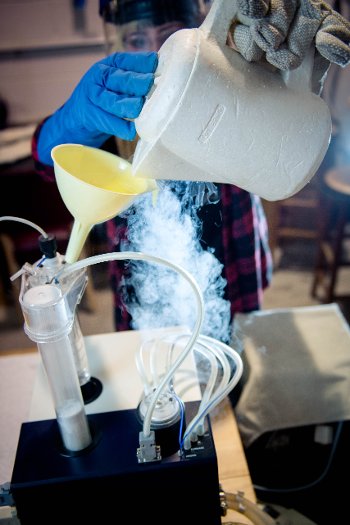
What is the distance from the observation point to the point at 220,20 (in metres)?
0.66

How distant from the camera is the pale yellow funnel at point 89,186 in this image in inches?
29.8

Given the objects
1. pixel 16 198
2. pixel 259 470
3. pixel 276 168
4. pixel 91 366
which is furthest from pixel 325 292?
pixel 276 168

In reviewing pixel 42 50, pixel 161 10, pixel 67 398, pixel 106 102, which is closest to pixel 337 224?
pixel 161 10

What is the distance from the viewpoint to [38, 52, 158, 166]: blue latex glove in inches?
30.2

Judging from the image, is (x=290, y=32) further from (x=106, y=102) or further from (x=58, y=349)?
(x=58, y=349)

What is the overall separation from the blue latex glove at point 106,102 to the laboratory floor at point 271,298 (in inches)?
70.1

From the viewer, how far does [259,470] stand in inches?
60.2


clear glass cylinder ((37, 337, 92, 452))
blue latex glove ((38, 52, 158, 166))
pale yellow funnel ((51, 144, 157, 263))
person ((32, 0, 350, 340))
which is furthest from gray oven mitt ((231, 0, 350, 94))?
clear glass cylinder ((37, 337, 92, 452))

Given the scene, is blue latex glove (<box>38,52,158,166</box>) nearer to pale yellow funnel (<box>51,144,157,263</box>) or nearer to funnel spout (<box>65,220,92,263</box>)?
pale yellow funnel (<box>51,144,157,263</box>)

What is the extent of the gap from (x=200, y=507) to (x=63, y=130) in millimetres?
884

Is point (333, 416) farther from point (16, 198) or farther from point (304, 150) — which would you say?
point (16, 198)

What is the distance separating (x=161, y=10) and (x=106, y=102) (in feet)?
2.07

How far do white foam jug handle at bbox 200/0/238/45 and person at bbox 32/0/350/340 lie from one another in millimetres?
16

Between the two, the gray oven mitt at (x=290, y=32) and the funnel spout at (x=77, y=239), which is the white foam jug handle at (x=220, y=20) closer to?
the gray oven mitt at (x=290, y=32)
